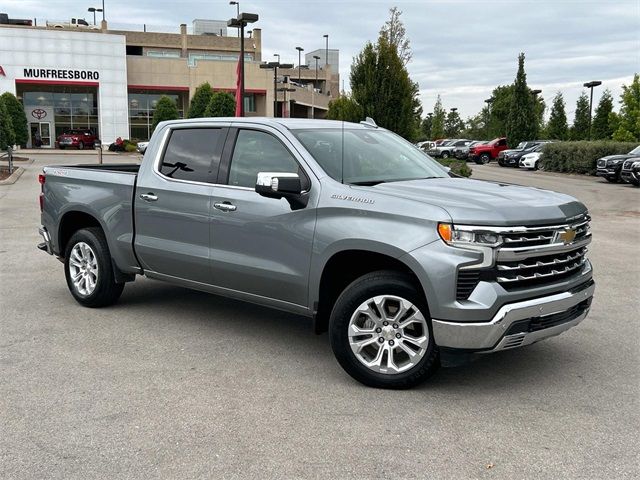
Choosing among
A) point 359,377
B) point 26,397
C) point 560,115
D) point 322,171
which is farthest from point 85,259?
point 560,115

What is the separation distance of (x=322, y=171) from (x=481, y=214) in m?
1.32

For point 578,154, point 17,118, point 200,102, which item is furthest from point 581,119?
point 17,118

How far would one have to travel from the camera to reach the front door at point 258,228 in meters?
4.98

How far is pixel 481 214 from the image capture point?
4.22 m

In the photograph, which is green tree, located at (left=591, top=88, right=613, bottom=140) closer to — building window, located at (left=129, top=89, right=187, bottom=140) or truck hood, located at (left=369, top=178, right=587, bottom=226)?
building window, located at (left=129, top=89, right=187, bottom=140)

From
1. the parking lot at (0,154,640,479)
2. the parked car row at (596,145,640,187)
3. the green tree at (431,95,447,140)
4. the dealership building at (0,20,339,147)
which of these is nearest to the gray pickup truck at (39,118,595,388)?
the parking lot at (0,154,640,479)

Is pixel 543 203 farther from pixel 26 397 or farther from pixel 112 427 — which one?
pixel 26 397

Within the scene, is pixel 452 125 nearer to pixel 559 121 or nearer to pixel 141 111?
pixel 559 121

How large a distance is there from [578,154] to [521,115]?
18.5 metres

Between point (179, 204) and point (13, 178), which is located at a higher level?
point (179, 204)

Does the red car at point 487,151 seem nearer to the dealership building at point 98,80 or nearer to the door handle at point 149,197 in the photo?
the dealership building at point 98,80

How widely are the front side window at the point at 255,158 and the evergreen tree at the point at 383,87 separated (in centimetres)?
1628

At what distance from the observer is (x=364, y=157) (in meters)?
5.43

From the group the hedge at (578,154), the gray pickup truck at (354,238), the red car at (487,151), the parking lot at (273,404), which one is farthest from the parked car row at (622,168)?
the gray pickup truck at (354,238)
